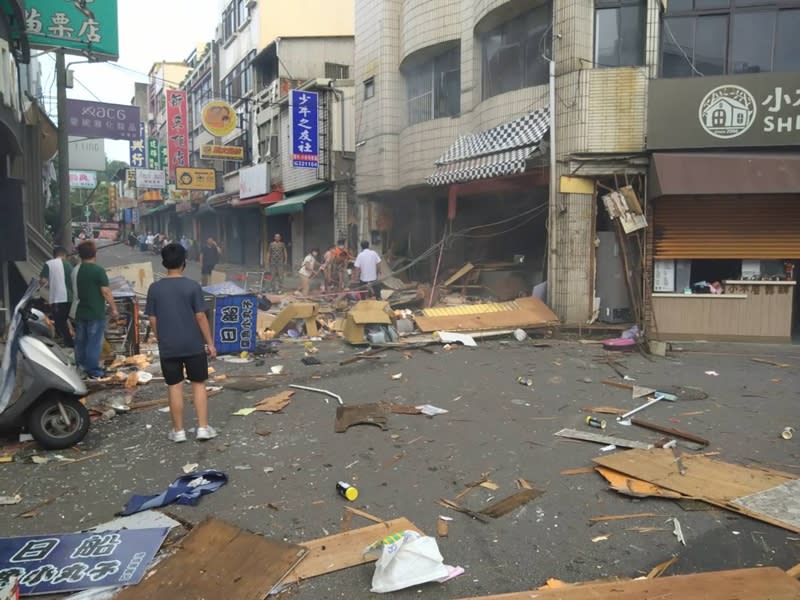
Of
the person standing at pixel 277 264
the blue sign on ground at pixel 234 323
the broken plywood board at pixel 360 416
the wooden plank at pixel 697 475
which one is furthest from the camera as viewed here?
the person standing at pixel 277 264

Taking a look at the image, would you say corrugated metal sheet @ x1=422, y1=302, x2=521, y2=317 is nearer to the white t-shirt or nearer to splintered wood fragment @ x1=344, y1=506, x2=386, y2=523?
the white t-shirt

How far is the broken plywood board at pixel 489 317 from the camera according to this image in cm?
1141

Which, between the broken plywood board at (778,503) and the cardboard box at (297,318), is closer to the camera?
the broken plywood board at (778,503)

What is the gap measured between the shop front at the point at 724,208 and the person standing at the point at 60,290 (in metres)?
9.79

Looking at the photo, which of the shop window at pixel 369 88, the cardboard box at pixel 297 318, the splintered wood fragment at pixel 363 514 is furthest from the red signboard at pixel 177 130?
the splintered wood fragment at pixel 363 514

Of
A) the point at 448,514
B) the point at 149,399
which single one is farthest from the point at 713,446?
the point at 149,399

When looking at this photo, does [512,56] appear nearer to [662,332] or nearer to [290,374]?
[662,332]

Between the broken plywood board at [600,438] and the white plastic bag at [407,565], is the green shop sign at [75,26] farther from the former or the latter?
the white plastic bag at [407,565]

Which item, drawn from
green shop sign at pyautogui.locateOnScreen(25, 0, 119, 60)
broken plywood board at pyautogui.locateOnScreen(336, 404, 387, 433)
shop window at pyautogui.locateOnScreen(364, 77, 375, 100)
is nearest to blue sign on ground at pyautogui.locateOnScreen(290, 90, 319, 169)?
shop window at pyautogui.locateOnScreen(364, 77, 375, 100)

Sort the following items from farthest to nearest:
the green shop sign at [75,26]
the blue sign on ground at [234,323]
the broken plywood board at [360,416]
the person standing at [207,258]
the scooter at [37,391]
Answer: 1. the person standing at [207,258]
2. the green shop sign at [75,26]
3. the blue sign on ground at [234,323]
4. the broken plywood board at [360,416]
5. the scooter at [37,391]

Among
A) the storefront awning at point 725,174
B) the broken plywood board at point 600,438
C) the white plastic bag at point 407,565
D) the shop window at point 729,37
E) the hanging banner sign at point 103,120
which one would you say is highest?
the shop window at point 729,37

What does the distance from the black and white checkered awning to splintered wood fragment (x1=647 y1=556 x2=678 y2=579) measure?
9.05 m

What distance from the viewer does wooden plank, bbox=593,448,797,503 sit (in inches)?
174

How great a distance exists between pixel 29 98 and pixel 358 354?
10.2m
